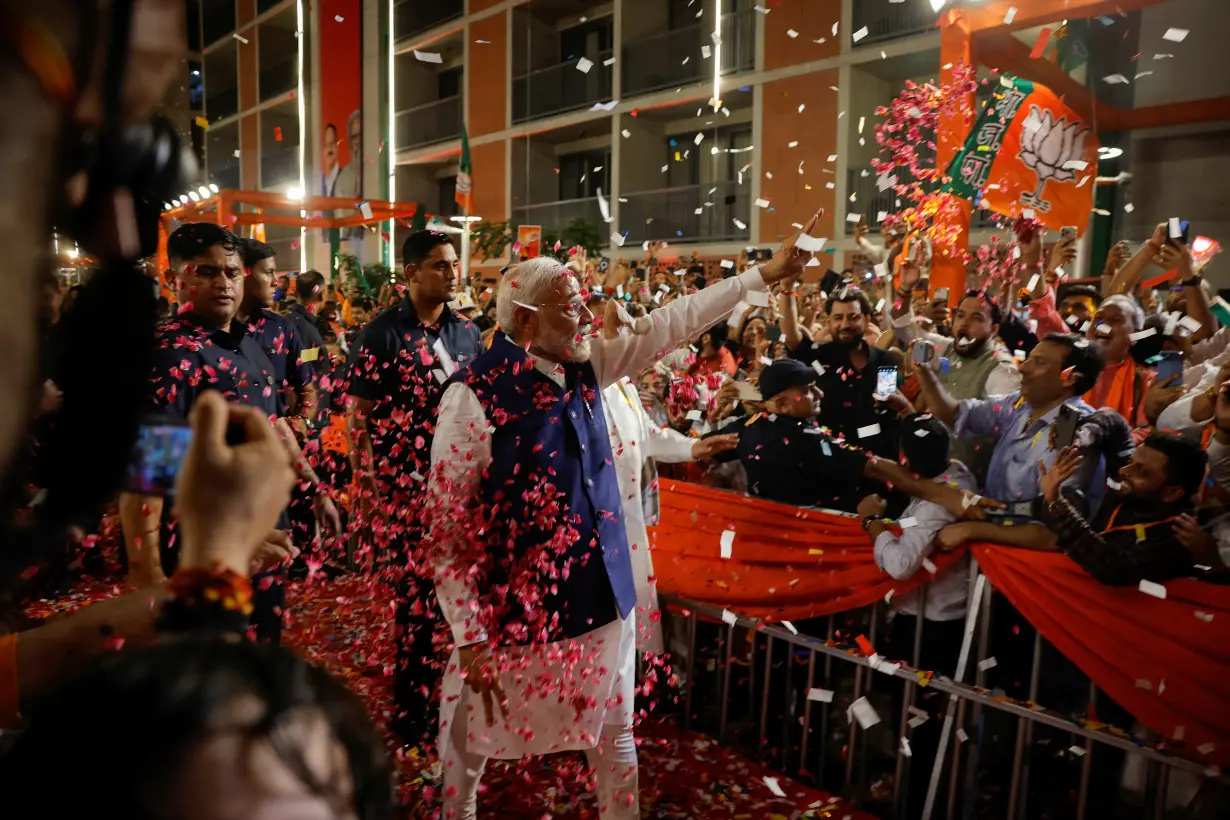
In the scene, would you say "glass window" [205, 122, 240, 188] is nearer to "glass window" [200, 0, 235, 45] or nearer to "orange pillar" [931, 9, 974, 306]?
"glass window" [200, 0, 235, 45]

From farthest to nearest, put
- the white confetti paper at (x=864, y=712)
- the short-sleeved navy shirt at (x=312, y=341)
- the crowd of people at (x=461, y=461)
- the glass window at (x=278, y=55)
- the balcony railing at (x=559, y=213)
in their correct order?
the glass window at (x=278, y=55) < the balcony railing at (x=559, y=213) < the short-sleeved navy shirt at (x=312, y=341) < the white confetti paper at (x=864, y=712) < the crowd of people at (x=461, y=461)

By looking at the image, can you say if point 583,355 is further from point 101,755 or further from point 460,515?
→ point 101,755

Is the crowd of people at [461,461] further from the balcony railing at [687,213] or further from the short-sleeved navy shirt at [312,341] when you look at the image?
the balcony railing at [687,213]

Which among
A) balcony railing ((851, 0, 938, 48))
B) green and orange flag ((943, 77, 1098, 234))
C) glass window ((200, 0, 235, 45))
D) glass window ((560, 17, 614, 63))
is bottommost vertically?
green and orange flag ((943, 77, 1098, 234))

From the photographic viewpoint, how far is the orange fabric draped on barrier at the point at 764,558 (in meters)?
Answer: 3.48

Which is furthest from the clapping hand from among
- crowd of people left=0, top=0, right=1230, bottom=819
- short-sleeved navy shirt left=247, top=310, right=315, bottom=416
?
short-sleeved navy shirt left=247, top=310, right=315, bottom=416

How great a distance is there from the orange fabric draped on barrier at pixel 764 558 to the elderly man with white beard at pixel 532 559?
1.06m

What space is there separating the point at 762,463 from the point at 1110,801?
1759 mm

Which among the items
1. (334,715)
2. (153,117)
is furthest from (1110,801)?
(153,117)

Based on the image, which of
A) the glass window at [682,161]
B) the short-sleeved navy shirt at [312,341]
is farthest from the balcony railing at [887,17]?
the short-sleeved navy shirt at [312,341]

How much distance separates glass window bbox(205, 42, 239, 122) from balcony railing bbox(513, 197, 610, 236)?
14.0m

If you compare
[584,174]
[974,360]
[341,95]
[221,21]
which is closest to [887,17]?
[584,174]

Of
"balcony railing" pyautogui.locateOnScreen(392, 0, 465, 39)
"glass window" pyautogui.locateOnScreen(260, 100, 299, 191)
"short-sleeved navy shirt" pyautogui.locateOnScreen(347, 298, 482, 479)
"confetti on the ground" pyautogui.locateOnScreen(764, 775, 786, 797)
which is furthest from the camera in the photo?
"glass window" pyautogui.locateOnScreen(260, 100, 299, 191)

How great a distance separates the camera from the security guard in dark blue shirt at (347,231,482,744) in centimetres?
352
